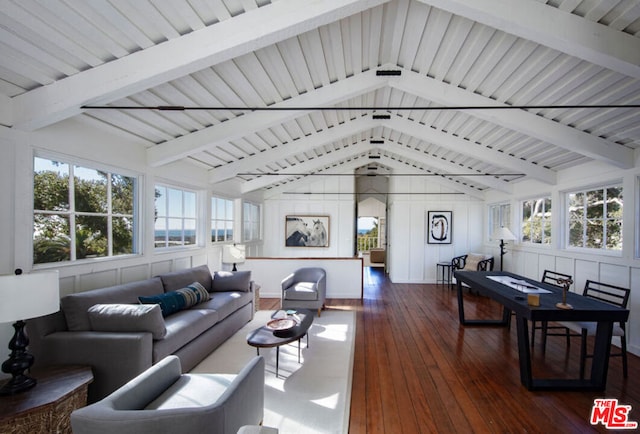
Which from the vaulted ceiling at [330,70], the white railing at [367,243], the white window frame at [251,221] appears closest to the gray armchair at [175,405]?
the vaulted ceiling at [330,70]

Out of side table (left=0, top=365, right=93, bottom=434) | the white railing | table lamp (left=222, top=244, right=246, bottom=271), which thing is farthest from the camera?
the white railing

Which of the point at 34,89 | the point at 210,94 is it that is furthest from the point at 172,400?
the point at 210,94

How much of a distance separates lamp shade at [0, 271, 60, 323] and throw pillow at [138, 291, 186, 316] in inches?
52.2

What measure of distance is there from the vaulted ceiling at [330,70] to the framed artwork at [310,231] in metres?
4.06

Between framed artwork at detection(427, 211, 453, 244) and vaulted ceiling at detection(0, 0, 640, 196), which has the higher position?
vaulted ceiling at detection(0, 0, 640, 196)

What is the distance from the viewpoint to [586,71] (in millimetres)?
2826

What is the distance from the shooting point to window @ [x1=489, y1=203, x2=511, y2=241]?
737 cm

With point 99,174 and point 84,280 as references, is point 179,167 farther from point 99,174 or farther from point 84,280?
point 84,280

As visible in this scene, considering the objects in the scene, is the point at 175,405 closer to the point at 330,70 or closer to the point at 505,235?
the point at 330,70

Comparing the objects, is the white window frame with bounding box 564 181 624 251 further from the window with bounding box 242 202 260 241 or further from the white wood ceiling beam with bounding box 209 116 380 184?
the window with bounding box 242 202 260 241

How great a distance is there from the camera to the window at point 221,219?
632 centimetres

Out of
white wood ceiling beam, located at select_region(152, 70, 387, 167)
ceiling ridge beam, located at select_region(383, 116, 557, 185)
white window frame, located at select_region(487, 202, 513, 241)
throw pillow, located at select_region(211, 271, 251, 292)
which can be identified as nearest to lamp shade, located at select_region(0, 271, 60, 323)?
white wood ceiling beam, located at select_region(152, 70, 387, 167)

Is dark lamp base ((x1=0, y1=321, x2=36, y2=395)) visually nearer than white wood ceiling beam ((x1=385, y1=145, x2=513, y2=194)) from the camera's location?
Yes

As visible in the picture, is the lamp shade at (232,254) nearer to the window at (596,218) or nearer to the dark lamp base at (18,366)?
the dark lamp base at (18,366)
